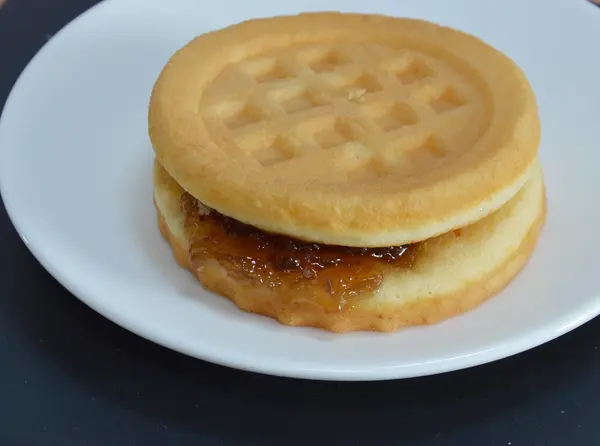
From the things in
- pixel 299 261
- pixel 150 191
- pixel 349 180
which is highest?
pixel 349 180

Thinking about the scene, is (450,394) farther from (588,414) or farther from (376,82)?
(376,82)

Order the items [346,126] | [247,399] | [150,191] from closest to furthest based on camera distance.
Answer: [247,399] → [346,126] → [150,191]

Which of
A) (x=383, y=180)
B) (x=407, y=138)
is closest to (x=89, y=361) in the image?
(x=383, y=180)

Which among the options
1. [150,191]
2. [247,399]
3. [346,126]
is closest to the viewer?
[247,399]

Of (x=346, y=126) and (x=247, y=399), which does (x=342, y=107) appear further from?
(x=247, y=399)

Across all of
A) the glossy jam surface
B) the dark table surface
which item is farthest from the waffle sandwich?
the dark table surface

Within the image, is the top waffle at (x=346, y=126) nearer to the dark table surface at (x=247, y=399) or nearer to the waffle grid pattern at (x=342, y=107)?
the waffle grid pattern at (x=342, y=107)

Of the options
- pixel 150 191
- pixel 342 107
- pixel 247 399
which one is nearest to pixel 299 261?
pixel 247 399

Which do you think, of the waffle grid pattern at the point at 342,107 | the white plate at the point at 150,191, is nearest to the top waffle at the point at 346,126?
the waffle grid pattern at the point at 342,107
